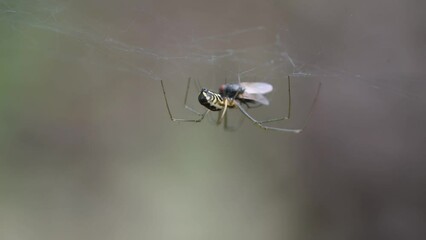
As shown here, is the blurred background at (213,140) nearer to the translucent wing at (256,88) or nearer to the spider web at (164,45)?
the spider web at (164,45)

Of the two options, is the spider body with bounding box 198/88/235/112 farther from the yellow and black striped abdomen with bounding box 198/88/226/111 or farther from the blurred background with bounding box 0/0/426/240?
the blurred background with bounding box 0/0/426/240

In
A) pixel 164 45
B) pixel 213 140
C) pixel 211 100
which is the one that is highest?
pixel 164 45

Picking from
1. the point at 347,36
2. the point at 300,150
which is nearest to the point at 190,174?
the point at 300,150

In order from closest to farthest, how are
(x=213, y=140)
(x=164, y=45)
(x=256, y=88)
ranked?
(x=256, y=88) → (x=213, y=140) → (x=164, y=45)

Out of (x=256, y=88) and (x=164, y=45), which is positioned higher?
(x=164, y=45)

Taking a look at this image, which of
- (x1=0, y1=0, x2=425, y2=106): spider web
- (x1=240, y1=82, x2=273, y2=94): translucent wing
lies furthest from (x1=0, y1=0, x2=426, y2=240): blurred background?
(x1=240, y1=82, x2=273, y2=94): translucent wing

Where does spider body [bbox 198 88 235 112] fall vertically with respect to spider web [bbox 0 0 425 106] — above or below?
below

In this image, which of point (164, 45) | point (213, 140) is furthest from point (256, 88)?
point (164, 45)

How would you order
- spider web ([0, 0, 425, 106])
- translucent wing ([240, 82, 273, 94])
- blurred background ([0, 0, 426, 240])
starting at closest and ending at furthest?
1. translucent wing ([240, 82, 273, 94])
2. spider web ([0, 0, 425, 106])
3. blurred background ([0, 0, 426, 240])

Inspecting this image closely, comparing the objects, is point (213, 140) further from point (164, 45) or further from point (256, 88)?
point (256, 88)
